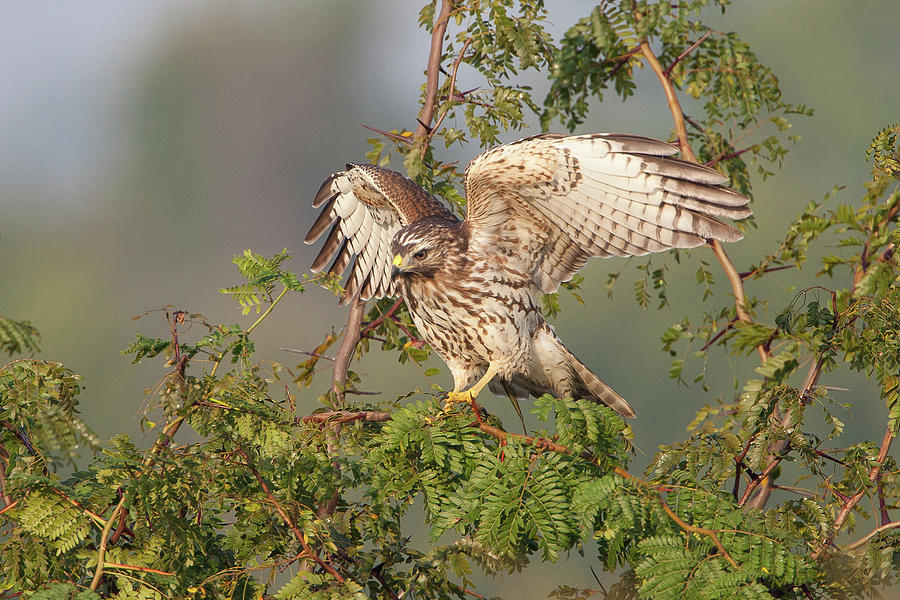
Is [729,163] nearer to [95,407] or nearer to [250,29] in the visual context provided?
[95,407]

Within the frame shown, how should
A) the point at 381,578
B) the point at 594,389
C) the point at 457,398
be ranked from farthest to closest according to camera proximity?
the point at 594,389 < the point at 457,398 < the point at 381,578

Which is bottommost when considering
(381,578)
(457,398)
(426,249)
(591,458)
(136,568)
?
(136,568)

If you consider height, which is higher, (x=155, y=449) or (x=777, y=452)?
(x=777, y=452)

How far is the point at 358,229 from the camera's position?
498cm

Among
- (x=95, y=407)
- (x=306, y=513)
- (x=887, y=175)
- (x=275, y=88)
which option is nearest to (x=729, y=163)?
(x=887, y=175)

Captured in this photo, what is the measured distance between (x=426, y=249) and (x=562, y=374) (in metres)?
0.90

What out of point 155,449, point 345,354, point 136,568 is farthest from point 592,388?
point 136,568

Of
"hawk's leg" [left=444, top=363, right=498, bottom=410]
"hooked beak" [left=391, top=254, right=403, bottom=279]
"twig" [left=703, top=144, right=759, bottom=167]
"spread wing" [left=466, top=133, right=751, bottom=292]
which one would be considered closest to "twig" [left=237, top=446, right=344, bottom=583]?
"hawk's leg" [left=444, top=363, right=498, bottom=410]

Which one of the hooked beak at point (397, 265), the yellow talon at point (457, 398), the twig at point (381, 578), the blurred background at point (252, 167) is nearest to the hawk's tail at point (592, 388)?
the yellow talon at point (457, 398)

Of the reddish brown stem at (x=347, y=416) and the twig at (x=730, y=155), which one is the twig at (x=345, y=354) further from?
the twig at (x=730, y=155)

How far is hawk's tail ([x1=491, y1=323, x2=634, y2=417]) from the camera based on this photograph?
4.14 meters

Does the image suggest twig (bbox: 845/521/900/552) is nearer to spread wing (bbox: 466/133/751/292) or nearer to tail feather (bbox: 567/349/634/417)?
spread wing (bbox: 466/133/751/292)

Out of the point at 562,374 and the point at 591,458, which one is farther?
the point at 562,374

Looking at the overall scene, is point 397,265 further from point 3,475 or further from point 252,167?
point 252,167
